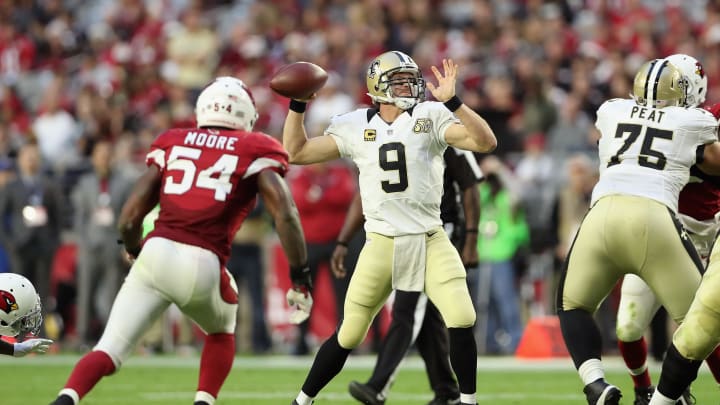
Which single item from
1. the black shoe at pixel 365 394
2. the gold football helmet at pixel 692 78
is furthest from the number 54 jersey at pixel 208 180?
the gold football helmet at pixel 692 78

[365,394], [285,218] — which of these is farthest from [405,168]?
[365,394]

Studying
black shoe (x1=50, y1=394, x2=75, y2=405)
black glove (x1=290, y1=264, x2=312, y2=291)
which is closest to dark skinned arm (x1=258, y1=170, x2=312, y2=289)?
black glove (x1=290, y1=264, x2=312, y2=291)

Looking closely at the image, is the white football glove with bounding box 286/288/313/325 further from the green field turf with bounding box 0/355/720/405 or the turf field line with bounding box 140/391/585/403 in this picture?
the turf field line with bounding box 140/391/585/403

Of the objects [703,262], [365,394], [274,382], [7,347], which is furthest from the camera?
[274,382]

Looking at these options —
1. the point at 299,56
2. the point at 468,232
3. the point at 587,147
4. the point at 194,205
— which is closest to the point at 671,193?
Answer: the point at 468,232

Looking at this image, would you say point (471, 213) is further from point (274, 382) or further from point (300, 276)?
point (274, 382)

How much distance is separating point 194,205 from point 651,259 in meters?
2.29

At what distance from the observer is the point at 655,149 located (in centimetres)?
644

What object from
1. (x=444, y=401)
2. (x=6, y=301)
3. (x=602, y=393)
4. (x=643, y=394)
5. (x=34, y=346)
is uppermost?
(x=6, y=301)

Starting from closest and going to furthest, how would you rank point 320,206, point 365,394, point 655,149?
point 655,149, point 365,394, point 320,206

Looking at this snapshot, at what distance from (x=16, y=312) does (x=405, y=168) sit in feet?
7.17

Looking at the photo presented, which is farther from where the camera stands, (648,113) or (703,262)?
(703,262)

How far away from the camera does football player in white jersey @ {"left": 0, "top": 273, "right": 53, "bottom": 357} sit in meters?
6.52

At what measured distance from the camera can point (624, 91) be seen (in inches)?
544
